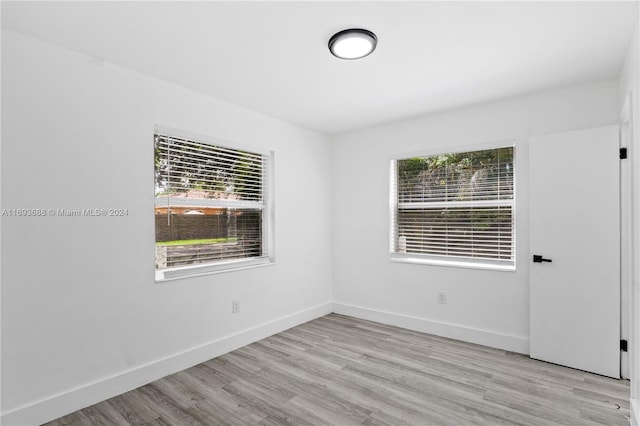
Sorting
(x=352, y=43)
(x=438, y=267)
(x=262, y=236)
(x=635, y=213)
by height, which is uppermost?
(x=352, y=43)

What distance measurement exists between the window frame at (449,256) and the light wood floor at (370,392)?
86 cm

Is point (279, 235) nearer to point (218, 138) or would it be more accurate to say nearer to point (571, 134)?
point (218, 138)

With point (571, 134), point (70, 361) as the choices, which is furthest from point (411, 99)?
point (70, 361)

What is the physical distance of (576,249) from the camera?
116 inches

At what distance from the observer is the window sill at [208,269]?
117 inches

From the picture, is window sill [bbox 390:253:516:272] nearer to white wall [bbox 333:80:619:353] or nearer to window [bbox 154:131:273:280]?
white wall [bbox 333:80:619:353]

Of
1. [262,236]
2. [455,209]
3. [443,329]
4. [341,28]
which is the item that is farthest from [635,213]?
[262,236]

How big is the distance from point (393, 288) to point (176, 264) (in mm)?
2525

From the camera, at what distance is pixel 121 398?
8.18 ft

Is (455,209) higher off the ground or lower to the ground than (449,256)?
higher

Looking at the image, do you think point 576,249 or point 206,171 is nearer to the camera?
point 576,249

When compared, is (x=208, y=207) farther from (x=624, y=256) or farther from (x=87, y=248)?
(x=624, y=256)

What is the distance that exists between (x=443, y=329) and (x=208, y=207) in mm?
2860

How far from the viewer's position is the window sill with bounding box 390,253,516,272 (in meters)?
3.46
